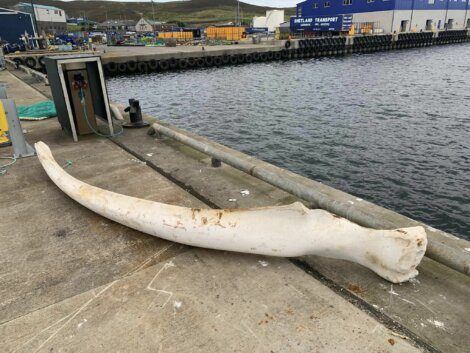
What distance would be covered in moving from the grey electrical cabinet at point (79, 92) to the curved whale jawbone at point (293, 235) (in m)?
4.90

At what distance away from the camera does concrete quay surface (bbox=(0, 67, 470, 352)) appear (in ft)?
8.64

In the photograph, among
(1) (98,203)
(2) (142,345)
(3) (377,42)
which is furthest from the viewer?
(3) (377,42)

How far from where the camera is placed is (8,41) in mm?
47500

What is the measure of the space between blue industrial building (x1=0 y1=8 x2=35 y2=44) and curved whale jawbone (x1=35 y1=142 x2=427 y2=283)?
2128 inches

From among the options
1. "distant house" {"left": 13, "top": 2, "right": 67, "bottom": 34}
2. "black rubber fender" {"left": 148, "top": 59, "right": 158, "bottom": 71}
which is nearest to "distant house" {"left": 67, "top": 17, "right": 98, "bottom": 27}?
"distant house" {"left": 13, "top": 2, "right": 67, "bottom": 34}

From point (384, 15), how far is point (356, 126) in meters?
63.8

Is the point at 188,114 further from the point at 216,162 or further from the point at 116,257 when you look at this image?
the point at 116,257

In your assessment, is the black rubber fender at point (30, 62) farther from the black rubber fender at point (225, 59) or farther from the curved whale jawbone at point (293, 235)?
the curved whale jawbone at point (293, 235)

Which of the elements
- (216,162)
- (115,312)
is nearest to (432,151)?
(216,162)

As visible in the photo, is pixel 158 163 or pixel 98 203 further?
pixel 158 163

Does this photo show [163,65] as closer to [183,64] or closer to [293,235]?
[183,64]

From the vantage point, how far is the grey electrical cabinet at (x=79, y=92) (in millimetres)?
7348

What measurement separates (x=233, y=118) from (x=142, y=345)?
14.9 m

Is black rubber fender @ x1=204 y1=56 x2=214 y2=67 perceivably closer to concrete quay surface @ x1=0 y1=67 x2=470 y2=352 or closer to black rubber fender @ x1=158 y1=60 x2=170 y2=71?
black rubber fender @ x1=158 y1=60 x2=170 y2=71
